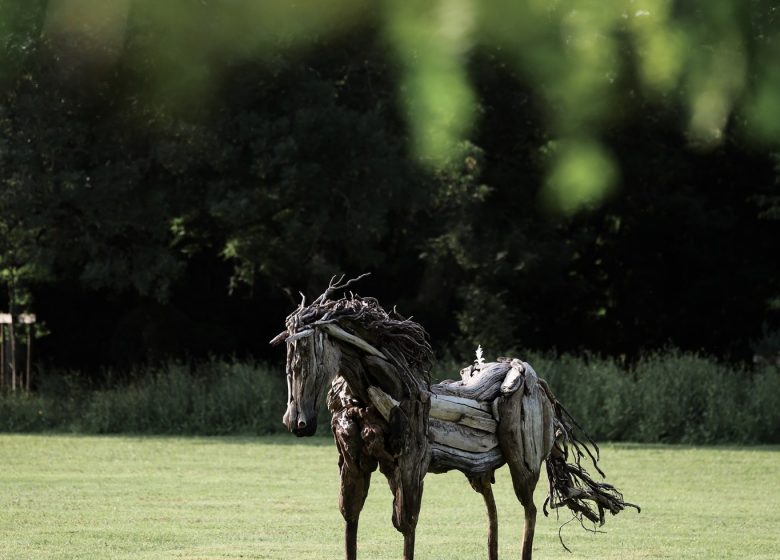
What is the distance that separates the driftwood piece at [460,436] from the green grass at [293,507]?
2871mm

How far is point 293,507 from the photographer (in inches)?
510

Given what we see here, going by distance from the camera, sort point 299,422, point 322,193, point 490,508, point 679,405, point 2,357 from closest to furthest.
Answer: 1. point 299,422
2. point 490,508
3. point 679,405
4. point 322,193
5. point 2,357

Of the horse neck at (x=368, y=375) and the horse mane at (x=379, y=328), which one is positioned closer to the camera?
the horse mane at (x=379, y=328)

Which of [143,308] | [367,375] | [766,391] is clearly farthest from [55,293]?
[367,375]

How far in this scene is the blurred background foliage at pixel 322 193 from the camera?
82.2 ft

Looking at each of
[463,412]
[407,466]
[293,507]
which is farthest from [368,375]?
[293,507]

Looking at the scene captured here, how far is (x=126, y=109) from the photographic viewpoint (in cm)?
2662

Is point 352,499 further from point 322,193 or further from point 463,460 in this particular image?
point 322,193

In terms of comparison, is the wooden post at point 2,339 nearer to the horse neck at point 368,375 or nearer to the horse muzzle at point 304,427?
the horse neck at point 368,375

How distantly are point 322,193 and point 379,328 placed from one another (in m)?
20.3

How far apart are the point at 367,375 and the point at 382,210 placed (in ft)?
67.1

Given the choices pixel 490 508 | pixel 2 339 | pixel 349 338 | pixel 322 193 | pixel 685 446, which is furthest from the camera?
pixel 2 339

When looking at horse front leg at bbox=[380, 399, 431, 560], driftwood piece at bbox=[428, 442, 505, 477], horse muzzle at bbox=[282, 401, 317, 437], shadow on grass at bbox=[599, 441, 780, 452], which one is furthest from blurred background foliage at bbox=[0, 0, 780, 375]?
horse muzzle at bbox=[282, 401, 317, 437]

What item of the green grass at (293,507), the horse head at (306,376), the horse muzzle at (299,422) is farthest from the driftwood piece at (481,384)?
the green grass at (293,507)
